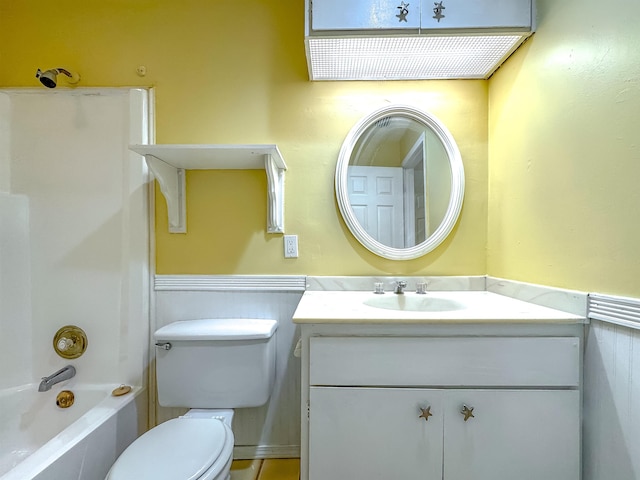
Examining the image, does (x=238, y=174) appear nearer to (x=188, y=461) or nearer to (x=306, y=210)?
(x=306, y=210)

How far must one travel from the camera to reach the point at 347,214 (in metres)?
1.46

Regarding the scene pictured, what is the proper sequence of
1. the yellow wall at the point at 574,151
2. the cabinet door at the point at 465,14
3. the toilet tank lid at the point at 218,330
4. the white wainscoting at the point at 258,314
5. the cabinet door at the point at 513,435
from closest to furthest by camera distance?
the yellow wall at the point at 574,151, the cabinet door at the point at 513,435, the cabinet door at the point at 465,14, the toilet tank lid at the point at 218,330, the white wainscoting at the point at 258,314

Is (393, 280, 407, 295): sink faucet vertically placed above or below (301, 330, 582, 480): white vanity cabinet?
above

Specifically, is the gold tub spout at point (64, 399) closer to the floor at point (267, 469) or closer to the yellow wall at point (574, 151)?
the floor at point (267, 469)

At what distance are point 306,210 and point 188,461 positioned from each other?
1030mm

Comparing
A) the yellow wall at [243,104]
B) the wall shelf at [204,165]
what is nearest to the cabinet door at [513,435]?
the yellow wall at [243,104]

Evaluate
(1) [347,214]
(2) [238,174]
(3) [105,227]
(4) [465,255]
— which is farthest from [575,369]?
(3) [105,227]

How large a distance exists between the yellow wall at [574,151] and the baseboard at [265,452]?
126 cm

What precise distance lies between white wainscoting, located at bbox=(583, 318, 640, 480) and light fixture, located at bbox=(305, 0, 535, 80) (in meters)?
1.07

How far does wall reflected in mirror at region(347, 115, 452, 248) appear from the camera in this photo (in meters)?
1.48

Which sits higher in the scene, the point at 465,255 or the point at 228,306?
the point at 465,255

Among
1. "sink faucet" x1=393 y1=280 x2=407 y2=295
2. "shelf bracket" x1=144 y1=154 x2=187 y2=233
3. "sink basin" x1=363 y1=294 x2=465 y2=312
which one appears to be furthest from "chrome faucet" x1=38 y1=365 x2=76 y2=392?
"sink faucet" x1=393 y1=280 x2=407 y2=295

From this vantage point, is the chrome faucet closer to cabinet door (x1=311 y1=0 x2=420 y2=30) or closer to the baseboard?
the baseboard

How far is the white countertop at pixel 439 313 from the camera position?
0.93 meters
